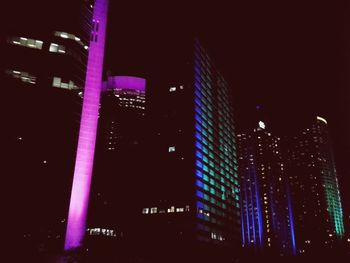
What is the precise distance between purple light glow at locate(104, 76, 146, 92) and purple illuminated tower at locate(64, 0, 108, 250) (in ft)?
278

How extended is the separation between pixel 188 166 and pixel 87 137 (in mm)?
42052

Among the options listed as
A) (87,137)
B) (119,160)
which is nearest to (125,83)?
(119,160)

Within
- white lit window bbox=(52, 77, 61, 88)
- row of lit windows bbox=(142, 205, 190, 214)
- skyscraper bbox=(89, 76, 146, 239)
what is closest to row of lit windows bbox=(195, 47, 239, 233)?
row of lit windows bbox=(142, 205, 190, 214)

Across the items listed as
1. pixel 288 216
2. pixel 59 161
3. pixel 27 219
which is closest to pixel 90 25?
pixel 59 161

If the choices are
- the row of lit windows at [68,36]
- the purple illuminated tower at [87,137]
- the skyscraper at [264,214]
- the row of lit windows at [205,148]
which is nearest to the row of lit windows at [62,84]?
the purple illuminated tower at [87,137]

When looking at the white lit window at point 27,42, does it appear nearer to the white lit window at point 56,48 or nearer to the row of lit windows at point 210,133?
the white lit window at point 56,48

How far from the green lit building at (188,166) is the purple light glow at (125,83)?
157 ft

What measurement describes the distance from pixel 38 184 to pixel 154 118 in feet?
207

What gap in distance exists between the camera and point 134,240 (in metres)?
98.8

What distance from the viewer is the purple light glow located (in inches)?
6393

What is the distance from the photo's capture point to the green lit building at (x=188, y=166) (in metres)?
97.8

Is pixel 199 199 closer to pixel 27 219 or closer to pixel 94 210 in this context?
pixel 94 210

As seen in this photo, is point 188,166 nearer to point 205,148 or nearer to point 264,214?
point 205,148

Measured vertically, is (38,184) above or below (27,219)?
above
